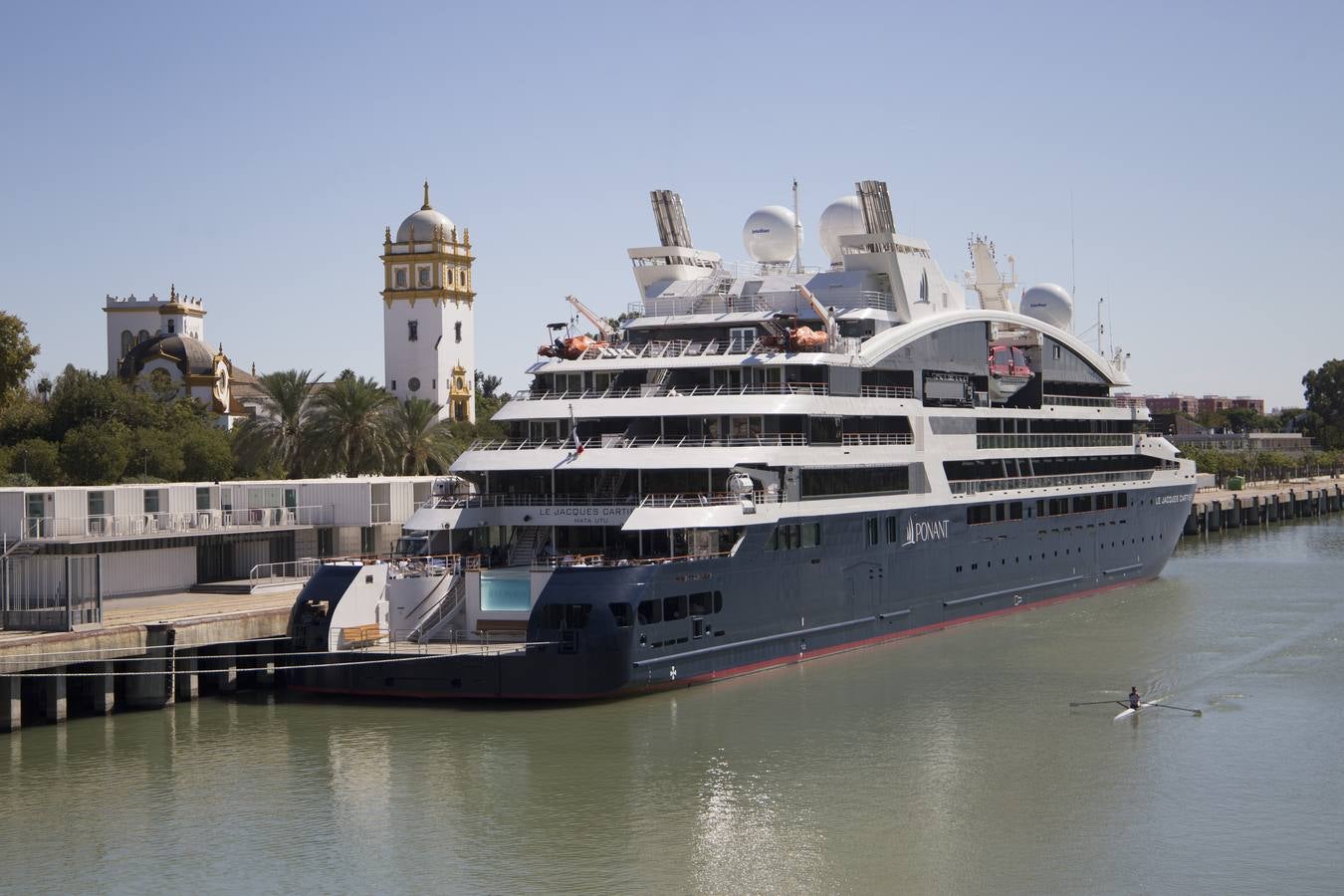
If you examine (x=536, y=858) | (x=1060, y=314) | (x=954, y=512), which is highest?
(x=1060, y=314)

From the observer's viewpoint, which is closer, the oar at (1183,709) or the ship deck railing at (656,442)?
the oar at (1183,709)

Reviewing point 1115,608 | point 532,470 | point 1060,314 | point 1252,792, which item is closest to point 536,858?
point 1252,792

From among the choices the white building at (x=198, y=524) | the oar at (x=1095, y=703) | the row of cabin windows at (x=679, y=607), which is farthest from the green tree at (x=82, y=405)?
the oar at (x=1095, y=703)

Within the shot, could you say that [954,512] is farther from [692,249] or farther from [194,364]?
[194,364]

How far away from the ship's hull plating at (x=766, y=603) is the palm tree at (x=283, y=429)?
27.0 m

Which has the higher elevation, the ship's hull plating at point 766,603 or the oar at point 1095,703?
the ship's hull plating at point 766,603

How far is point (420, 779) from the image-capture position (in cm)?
2891

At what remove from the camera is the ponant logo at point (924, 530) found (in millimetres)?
42969

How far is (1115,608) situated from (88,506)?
31325 mm

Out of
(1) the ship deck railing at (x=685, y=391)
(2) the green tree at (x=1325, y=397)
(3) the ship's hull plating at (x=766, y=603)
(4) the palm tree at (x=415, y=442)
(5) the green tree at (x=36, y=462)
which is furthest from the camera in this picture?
(2) the green tree at (x=1325, y=397)

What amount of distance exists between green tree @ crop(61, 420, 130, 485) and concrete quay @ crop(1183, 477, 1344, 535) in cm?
5310

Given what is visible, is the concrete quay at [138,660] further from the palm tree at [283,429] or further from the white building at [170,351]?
the white building at [170,351]

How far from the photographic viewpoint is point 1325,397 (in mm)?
169375

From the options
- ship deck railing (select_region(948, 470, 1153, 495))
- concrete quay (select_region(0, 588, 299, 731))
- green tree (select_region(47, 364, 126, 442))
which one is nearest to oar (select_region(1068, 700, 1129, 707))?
ship deck railing (select_region(948, 470, 1153, 495))
